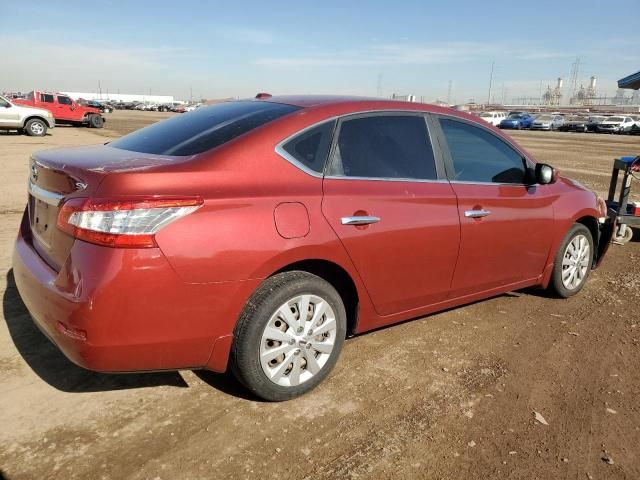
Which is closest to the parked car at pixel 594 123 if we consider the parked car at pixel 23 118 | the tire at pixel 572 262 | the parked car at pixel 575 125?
the parked car at pixel 575 125

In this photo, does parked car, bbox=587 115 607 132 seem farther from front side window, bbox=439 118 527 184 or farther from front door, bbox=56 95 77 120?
front side window, bbox=439 118 527 184

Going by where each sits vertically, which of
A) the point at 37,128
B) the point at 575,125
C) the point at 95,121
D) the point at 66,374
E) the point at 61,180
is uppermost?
the point at 575,125

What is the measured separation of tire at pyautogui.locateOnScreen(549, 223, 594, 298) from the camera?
179 inches

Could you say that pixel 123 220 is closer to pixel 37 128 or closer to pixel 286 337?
pixel 286 337

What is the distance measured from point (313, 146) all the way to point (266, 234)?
675mm

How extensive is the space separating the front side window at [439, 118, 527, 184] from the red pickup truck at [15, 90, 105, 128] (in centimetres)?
2705

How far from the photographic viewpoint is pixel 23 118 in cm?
2047

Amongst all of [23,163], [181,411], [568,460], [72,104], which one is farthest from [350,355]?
[72,104]

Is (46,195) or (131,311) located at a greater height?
(46,195)

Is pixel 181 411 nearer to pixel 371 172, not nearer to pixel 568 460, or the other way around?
pixel 371 172

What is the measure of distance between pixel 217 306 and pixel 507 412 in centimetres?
174

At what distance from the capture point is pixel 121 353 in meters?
2.42

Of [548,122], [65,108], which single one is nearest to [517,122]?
[548,122]

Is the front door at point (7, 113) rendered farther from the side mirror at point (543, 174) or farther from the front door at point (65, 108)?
the side mirror at point (543, 174)
